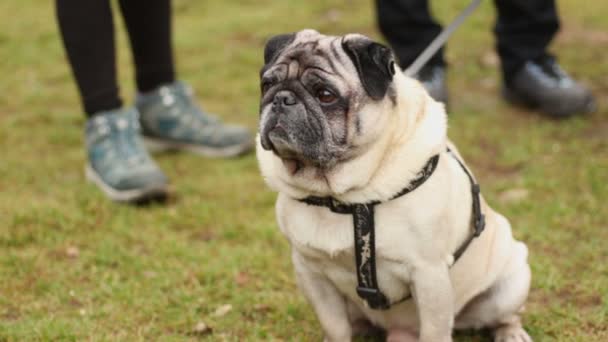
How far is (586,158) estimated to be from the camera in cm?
438

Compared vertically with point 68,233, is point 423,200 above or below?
above

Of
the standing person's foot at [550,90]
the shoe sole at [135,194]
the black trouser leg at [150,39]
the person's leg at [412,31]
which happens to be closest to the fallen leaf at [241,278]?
the shoe sole at [135,194]

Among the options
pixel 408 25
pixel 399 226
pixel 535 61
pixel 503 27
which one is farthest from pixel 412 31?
pixel 399 226

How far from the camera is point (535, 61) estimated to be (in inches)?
202

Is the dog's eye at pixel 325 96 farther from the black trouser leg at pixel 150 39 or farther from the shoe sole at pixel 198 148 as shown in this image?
the shoe sole at pixel 198 148

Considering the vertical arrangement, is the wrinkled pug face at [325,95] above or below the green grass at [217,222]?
above

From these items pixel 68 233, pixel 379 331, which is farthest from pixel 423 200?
pixel 68 233

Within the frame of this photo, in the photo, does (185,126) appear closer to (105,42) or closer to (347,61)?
(105,42)

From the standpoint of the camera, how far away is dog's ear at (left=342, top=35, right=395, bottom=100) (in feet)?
7.33

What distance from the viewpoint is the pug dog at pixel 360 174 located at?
227 cm

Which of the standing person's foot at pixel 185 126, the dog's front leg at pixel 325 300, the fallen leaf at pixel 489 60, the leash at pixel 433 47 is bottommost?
the fallen leaf at pixel 489 60

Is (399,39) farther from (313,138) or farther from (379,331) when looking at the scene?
(313,138)

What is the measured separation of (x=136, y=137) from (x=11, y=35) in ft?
11.8

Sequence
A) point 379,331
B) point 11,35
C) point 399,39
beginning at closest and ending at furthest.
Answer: point 379,331 → point 399,39 → point 11,35
